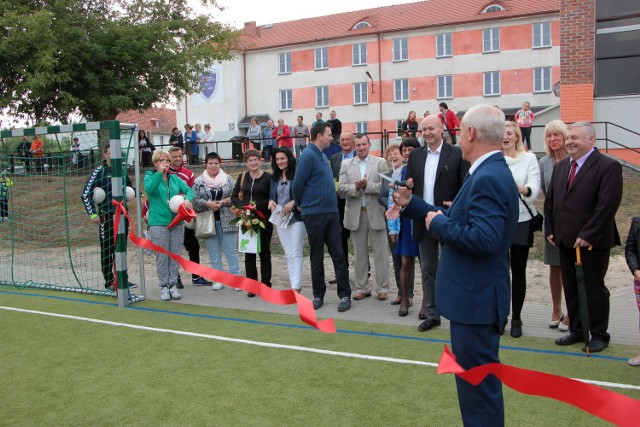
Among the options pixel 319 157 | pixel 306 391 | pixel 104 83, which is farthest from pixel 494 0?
pixel 306 391

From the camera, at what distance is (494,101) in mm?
40312

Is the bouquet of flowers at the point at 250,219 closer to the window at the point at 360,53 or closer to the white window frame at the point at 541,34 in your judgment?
the white window frame at the point at 541,34

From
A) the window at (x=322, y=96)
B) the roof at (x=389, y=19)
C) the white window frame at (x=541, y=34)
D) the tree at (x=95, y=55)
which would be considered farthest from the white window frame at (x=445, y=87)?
the tree at (x=95, y=55)

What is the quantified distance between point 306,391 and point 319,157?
320 centimetres

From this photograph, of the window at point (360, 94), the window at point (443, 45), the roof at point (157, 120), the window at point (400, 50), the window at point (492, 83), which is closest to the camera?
the window at point (492, 83)

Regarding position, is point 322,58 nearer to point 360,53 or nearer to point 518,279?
point 360,53

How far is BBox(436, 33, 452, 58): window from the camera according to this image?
42.2m

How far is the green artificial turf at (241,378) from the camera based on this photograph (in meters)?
4.26

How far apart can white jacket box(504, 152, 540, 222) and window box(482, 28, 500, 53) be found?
37.5 metres

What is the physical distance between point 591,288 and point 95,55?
22956mm

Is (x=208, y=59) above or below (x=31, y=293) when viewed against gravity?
above

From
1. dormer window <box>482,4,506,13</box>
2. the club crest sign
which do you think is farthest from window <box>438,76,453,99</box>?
the club crest sign

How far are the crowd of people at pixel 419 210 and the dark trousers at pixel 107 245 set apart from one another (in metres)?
0.25

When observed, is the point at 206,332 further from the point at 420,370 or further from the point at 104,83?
the point at 104,83
